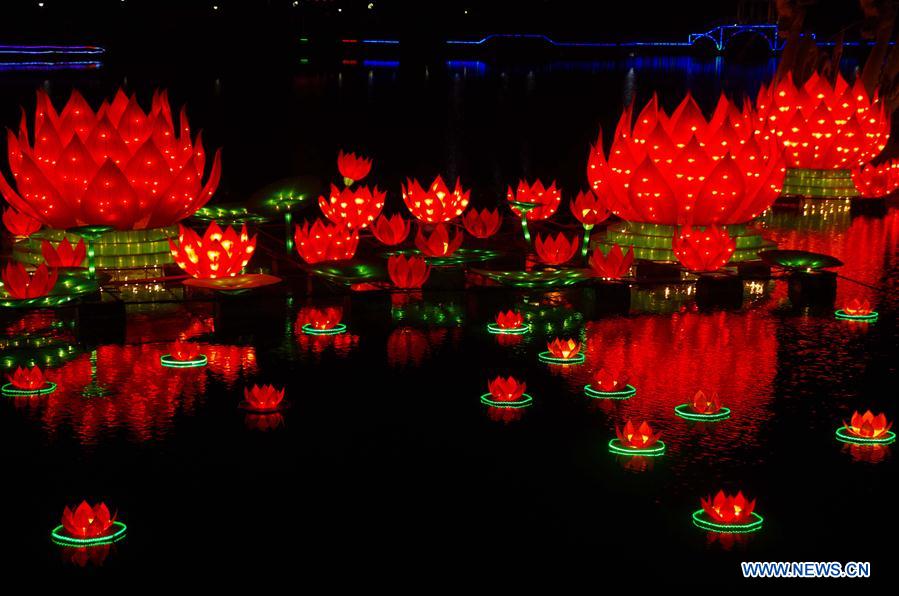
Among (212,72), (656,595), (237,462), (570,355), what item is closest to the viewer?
(656,595)

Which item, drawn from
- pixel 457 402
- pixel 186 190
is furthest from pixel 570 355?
pixel 186 190

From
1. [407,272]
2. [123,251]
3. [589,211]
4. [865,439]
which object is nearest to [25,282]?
[123,251]

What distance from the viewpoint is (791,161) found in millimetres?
14945

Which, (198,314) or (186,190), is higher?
(186,190)

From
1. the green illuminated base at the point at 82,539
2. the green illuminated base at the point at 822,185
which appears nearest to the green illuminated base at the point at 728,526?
the green illuminated base at the point at 82,539

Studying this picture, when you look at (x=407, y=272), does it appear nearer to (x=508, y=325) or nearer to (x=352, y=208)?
(x=508, y=325)

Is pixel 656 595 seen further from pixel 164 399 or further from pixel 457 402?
pixel 164 399

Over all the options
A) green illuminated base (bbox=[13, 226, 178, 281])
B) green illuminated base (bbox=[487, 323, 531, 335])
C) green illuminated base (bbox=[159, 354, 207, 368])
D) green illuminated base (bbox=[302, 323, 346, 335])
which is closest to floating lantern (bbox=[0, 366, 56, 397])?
green illuminated base (bbox=[159, 354, 207, 368])

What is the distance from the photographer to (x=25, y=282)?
324 inches

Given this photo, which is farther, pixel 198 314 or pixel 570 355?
pixel 198 314

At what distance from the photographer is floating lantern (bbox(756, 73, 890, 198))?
14.2 m

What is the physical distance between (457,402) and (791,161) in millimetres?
9129

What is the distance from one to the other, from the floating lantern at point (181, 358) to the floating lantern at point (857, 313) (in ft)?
14.6

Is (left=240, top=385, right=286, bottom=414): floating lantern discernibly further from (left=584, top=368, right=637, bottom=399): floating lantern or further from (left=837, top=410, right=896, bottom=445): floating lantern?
(left=837, top=410, right=896, bottom=445): floating lantern
